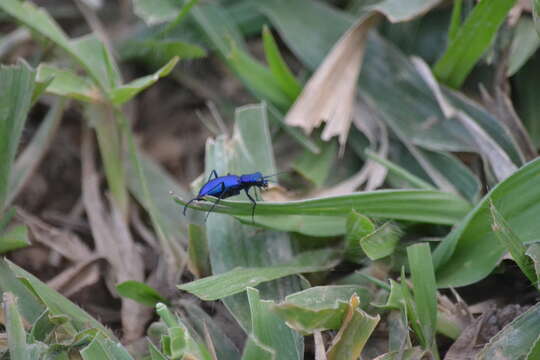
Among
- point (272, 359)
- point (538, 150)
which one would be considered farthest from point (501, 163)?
point (272, 359)

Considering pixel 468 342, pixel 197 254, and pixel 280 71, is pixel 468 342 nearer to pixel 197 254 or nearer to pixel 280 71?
pixel 197 254

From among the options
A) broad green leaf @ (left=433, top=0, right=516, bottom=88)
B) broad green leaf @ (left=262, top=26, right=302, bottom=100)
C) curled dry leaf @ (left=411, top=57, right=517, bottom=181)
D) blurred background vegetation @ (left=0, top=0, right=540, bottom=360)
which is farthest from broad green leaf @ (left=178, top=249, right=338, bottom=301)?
broad green leaf @ (left=433, top=0, right=516, bottom=88)

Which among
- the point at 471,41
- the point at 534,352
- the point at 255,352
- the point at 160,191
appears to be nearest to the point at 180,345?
the point at 255,352

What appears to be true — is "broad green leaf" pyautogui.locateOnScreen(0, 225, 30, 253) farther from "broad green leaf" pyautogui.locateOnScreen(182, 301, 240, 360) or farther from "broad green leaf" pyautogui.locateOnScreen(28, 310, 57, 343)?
"broad green leaf" pyautogui.locateOnScreen(182, 301, 240, 360)

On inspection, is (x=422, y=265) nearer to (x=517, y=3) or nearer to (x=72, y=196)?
(x=517, y=3)

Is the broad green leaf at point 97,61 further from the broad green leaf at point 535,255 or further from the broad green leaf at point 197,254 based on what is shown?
the broad green leaf at point 535,255

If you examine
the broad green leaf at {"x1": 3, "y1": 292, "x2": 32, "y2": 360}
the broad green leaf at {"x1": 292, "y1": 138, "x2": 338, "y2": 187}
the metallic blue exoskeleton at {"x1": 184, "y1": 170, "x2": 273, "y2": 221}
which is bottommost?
the broad green leaf at {"x1": 3, "y1": 292, "x2": 32, "y2": 360}
